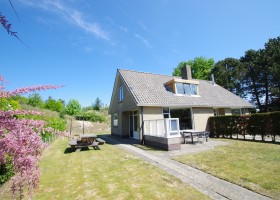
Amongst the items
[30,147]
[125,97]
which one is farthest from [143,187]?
[125,97]

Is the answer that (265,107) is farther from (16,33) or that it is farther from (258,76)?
(16,33)

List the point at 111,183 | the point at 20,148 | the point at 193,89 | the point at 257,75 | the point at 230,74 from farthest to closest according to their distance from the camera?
the point at 230,74, the point at 257,75, the point at 193,89, the point at 111,183, the point at 20,148

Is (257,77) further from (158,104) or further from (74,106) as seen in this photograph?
(74,106)

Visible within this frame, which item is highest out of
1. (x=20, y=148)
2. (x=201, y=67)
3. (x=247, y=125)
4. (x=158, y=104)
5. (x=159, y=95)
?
(x=201, y=67)

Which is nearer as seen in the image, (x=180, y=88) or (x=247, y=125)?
(x=247, y=125)

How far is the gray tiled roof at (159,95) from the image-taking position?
52.3 feet

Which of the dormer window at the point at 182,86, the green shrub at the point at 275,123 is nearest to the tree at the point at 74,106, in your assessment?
the dormer window at the point at 182,86

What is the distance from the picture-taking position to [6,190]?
5.88 meters

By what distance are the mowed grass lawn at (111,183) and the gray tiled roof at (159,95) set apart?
7.41 metres

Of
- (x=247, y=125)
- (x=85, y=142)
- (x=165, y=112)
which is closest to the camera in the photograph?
(x=85, y=142)

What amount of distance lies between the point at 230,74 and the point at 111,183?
45706mm

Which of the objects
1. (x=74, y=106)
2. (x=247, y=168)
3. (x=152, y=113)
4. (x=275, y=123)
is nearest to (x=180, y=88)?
(x=152, y=113)

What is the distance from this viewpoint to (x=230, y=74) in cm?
4366

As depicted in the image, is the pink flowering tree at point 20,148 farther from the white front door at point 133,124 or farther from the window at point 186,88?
the window at point 186,88
